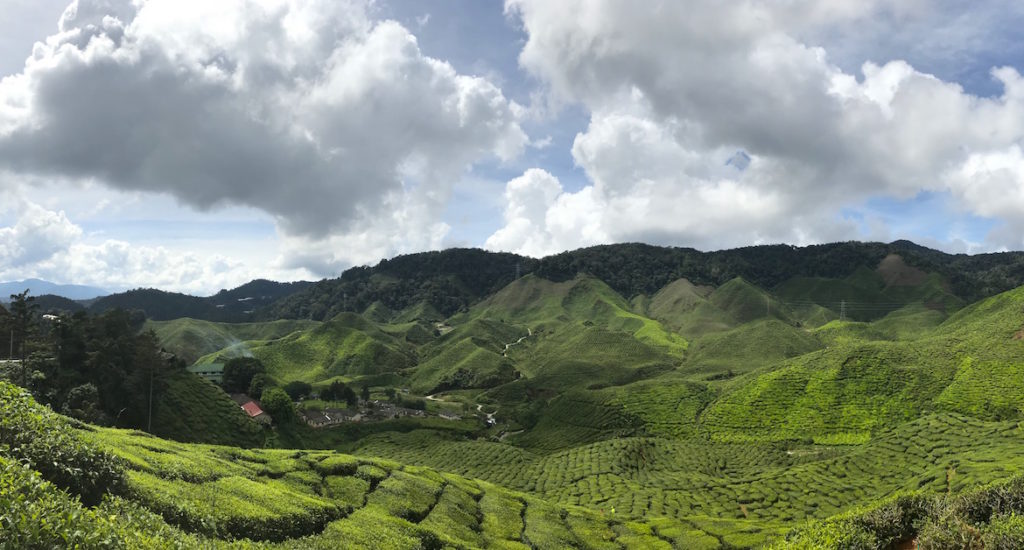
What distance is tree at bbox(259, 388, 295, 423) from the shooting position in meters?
103

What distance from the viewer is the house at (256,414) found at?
317 ft

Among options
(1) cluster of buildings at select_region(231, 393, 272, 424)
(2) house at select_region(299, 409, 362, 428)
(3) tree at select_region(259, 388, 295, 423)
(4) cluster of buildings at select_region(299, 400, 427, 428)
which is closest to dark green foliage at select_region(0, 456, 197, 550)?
(1) cluster of buildings at select_region(231, 393, 272, 424)

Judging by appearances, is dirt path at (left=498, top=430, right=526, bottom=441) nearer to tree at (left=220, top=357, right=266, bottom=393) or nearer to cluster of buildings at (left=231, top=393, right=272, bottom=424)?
cluster of buildings at (left=231, top=393, right=272, bottom=424)

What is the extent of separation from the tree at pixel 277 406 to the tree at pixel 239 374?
3126 cm

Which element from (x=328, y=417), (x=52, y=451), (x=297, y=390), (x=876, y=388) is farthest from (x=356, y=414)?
(x=52, y=451)

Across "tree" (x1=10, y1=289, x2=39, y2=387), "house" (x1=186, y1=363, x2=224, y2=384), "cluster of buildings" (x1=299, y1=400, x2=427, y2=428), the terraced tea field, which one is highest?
"tree" (x1=10, y1=289, x2=39, y2=387)

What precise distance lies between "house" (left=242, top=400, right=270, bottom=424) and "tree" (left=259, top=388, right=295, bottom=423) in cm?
151

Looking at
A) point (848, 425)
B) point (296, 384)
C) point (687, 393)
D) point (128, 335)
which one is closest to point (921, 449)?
point (848, 425)

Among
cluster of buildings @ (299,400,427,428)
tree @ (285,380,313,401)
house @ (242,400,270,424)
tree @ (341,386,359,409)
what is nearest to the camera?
house @ (242,400,270,424)

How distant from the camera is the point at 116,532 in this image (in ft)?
46.6

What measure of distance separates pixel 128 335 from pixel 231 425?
2201 cm

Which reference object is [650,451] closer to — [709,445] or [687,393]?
[709,445]

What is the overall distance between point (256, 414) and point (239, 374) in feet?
126

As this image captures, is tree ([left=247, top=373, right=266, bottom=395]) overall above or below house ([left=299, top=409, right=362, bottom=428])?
above
